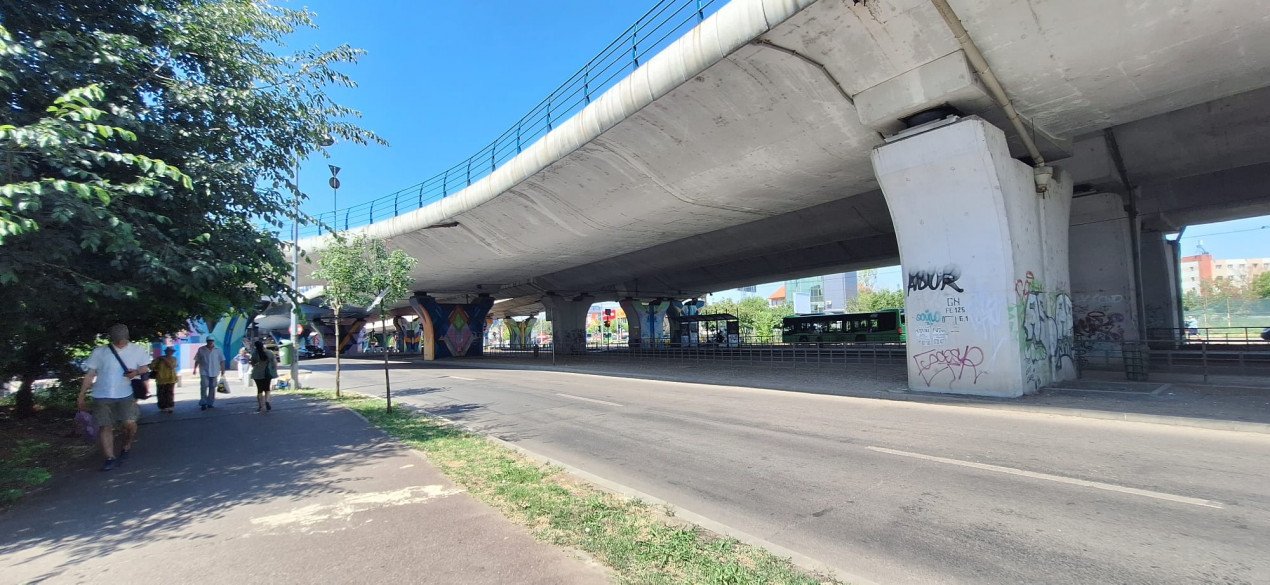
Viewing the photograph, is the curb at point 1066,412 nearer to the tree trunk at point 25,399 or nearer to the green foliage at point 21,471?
the green foliage at point 21,471

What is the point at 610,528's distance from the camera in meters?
4.37

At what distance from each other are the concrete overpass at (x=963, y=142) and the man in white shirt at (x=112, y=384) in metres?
8.29

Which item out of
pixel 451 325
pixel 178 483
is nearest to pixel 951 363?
pixel 178 483

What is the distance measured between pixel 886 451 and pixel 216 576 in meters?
6.95

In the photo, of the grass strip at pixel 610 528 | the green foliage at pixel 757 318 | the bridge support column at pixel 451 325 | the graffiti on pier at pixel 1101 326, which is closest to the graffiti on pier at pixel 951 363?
the graffiti on pier at pixel 1101 326

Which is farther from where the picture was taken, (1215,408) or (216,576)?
(1215,408)

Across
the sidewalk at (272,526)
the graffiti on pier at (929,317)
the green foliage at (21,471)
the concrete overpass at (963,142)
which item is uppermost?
the concrete overpass at (963,142)

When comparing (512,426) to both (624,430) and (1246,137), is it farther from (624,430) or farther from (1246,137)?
(1246,137)

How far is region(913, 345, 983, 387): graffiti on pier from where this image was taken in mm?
11516

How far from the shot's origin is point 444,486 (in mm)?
5715

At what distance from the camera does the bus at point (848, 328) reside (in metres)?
34.2

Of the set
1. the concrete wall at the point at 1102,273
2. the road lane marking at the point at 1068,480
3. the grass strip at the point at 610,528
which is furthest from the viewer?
the concrete wall at the point at 1102,273

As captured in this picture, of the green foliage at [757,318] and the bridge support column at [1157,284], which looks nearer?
the bridge support column at [1157,284]

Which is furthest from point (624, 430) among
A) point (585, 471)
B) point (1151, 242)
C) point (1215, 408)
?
point (1151, 242)
